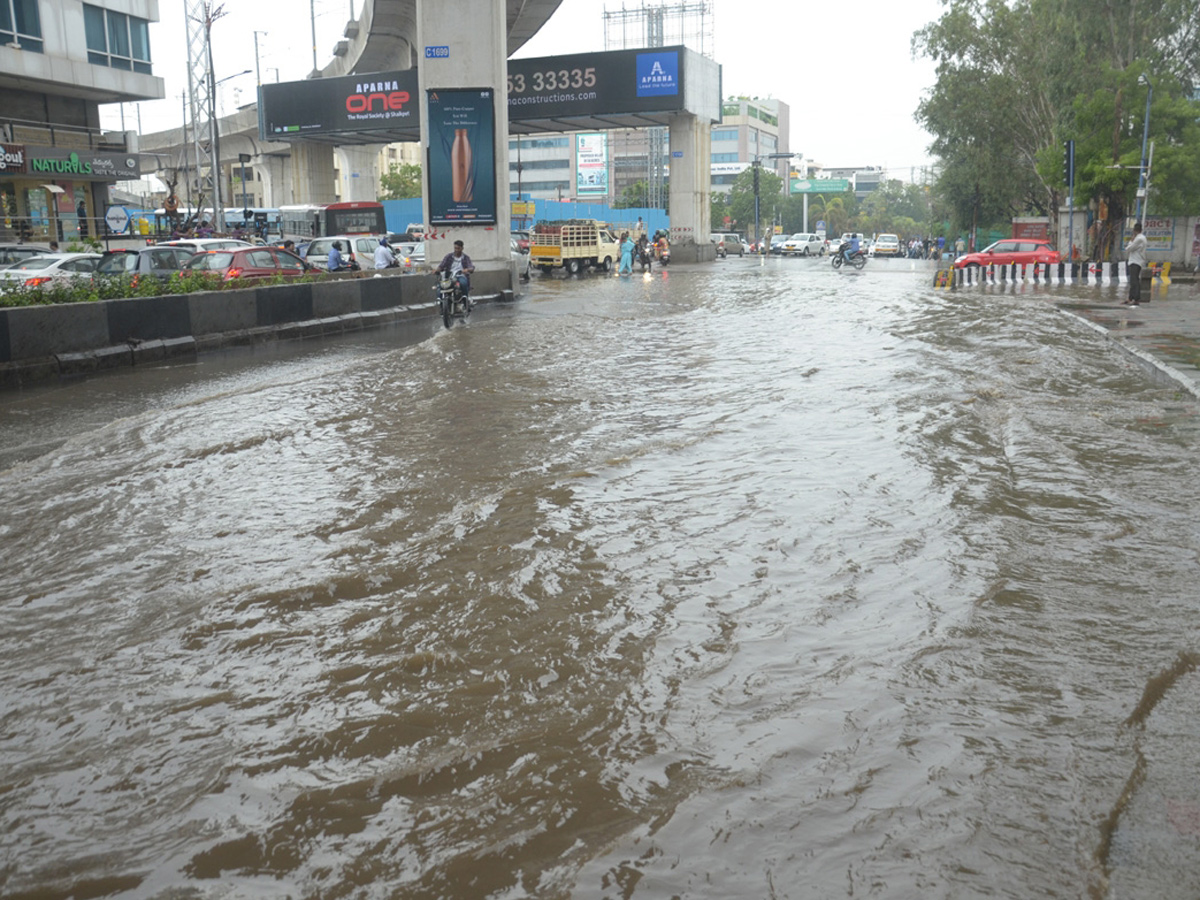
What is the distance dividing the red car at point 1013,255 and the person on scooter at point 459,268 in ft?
68.3

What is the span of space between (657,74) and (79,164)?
73.2 feet

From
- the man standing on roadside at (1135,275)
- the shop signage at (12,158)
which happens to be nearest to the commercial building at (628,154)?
the shop signage at (12,158)

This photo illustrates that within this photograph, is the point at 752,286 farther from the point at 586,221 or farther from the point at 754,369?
the point at 754,369

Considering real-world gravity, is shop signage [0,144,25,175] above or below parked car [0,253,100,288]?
above

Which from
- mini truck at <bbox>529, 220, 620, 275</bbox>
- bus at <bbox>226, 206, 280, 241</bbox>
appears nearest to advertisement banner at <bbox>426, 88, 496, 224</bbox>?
mini truck at <bbox>529, 220, 620, 275</bbox>

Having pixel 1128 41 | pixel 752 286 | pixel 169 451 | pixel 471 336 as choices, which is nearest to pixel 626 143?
pixel 1128 41

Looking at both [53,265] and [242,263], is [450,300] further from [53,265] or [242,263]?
[53,265]

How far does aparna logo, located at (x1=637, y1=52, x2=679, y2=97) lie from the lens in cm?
4650

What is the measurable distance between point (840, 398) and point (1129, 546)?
5423 millimetres

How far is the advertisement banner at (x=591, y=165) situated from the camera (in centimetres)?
11938

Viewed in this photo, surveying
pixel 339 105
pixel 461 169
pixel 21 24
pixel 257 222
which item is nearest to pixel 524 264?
pixel 461 169

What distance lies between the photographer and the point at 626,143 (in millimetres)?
148500

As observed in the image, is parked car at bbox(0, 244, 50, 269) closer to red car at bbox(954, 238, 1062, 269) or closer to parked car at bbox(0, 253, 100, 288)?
parked car at bbox(0, 253, 100, 288)

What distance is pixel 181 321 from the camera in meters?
16.2
